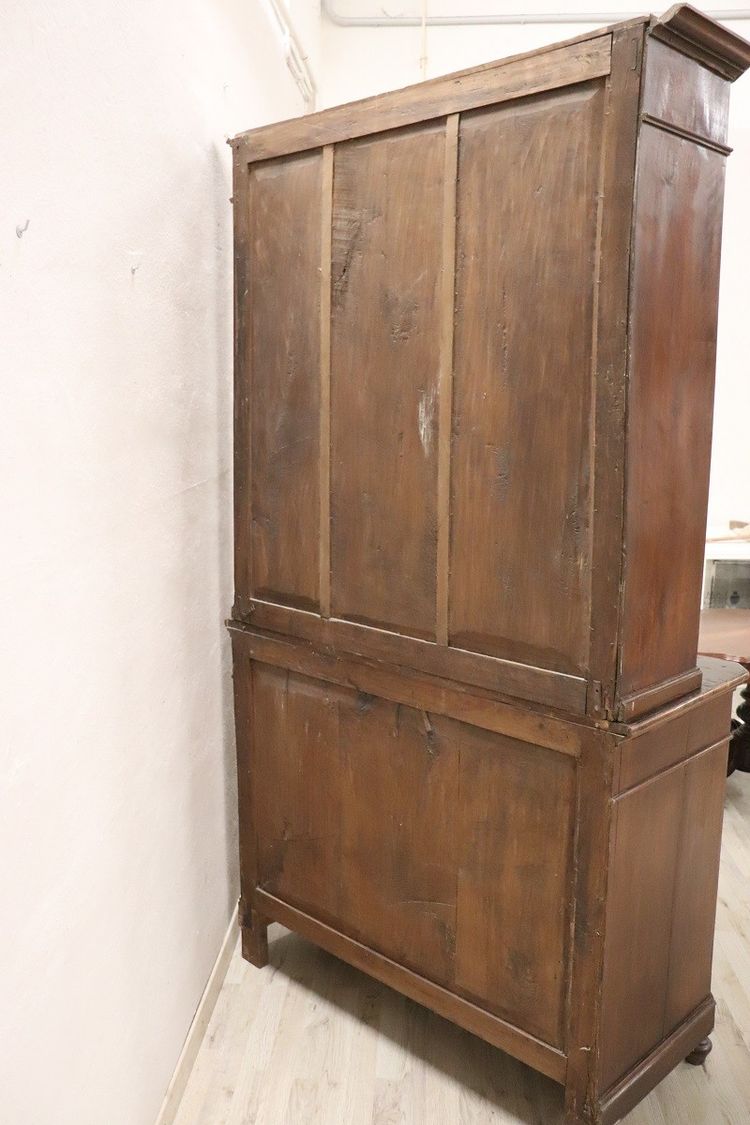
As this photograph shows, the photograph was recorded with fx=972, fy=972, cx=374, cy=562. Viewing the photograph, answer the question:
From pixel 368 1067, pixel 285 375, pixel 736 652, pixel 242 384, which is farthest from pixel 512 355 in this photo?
pixel 736 652

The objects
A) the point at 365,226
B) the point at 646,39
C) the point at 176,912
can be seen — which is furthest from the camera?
the point at 176,912

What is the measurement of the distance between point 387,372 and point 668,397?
0.54m

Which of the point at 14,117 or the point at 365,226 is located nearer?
the point at 14,117

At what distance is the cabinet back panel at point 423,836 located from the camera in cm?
181

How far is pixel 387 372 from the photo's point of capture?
1906 mm

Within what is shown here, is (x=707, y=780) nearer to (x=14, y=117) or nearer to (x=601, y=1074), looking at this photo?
(x=601, y=1074)

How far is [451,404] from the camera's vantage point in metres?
1.81

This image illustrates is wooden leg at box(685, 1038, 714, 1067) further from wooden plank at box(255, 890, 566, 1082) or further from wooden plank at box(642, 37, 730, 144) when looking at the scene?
wooden plank at box(642, 37, 730, 144)

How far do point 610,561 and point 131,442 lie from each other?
2.80 ft

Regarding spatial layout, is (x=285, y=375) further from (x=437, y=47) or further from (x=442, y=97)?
(x=437, y=47)

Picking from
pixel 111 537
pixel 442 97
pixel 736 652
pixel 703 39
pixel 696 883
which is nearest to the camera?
pixel 703 39

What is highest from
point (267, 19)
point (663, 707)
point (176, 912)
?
point (267, 19)

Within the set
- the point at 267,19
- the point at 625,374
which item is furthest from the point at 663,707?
the point at 267,19

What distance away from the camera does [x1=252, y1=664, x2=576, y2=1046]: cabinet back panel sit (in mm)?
1813
